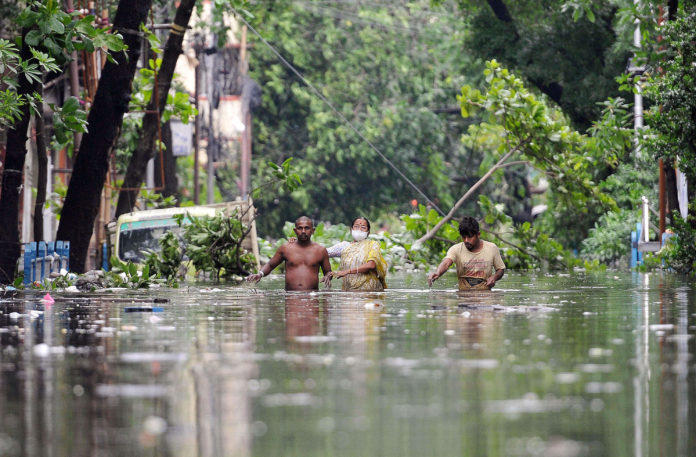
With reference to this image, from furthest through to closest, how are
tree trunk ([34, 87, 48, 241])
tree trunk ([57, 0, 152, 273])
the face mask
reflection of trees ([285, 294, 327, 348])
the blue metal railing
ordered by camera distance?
1. tree trunk ([34, 87, 48, 241])
2. tree trunk ([57, 0, 152, 273])
3. the blue metal railing
4. the face mask
5. reflection of trees ([285, 294, 327, 348])

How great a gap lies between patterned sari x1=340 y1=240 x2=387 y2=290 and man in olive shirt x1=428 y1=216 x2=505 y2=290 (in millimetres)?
997

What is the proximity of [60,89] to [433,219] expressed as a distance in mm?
8947

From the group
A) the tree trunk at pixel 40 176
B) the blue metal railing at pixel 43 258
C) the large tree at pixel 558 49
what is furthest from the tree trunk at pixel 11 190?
the large tree at pixel 558 49

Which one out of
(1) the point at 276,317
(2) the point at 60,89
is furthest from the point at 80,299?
(2) the point at 60,89

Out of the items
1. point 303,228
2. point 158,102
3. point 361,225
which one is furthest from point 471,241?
point 158,102

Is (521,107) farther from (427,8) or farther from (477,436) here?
(427,8)

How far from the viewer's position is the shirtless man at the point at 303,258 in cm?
1875

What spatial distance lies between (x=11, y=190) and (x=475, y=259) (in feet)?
22.5

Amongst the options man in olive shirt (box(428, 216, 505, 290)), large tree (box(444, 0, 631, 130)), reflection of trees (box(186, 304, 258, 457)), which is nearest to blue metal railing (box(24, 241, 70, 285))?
man in olive shirt (box(428, 216, 505, 290))

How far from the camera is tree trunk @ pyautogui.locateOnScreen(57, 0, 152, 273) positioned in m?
21.2

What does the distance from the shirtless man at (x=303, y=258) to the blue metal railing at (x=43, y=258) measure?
3642 mm

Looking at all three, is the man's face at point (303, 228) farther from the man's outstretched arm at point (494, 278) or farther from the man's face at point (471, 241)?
the man's outstretched arm at point (494, 278)

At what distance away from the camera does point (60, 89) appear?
106 ft

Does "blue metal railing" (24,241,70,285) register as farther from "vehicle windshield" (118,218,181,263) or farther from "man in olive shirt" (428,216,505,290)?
"man in olive shirt" (428,216,505,290)
